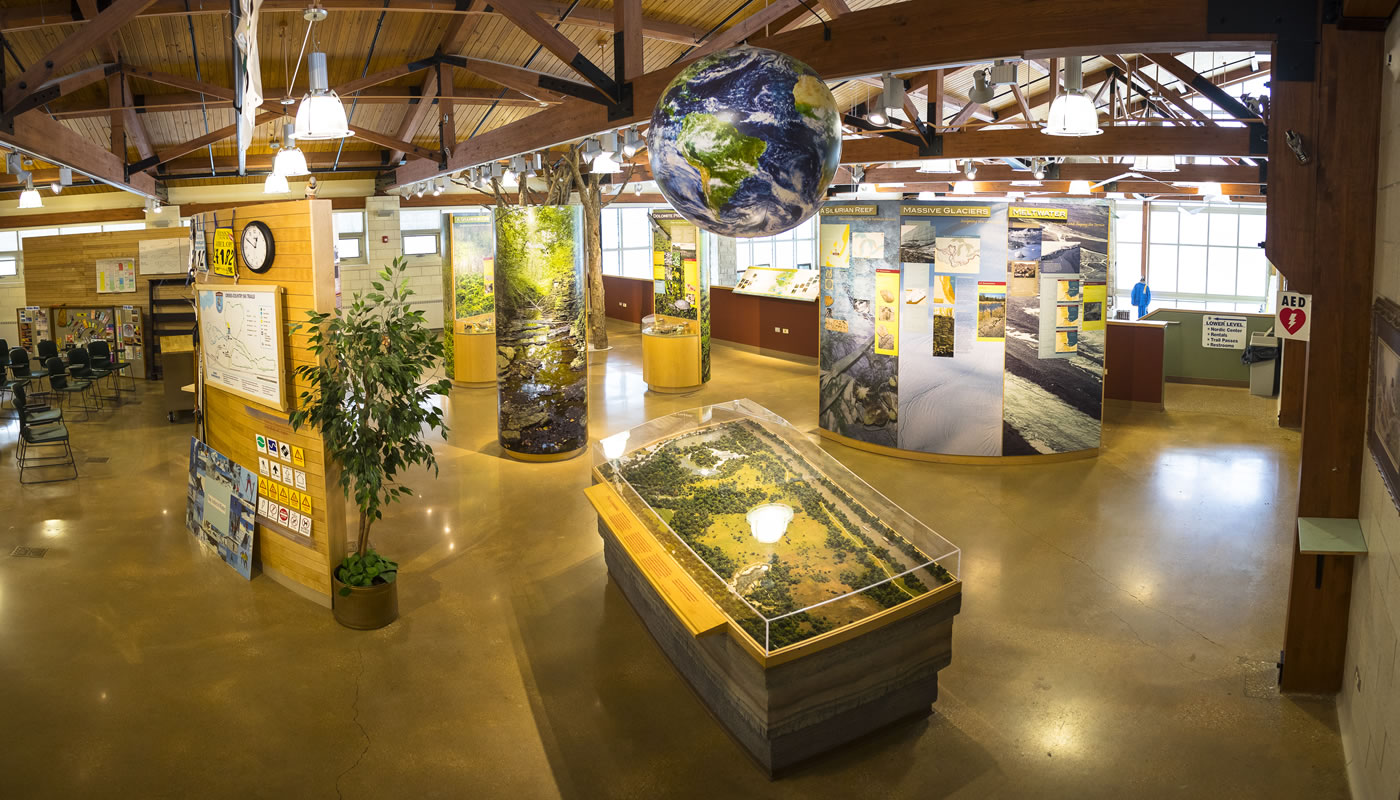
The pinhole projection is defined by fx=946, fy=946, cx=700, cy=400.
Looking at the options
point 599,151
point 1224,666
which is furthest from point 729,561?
point 599,151

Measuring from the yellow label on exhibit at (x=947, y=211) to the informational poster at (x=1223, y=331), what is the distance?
17.6 ft

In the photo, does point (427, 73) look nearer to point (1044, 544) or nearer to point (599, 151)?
point (599, 151)

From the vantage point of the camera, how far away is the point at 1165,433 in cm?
1052

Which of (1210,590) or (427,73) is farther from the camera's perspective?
(427,73)

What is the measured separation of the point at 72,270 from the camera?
48.1ft

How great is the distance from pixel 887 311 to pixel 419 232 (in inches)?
550

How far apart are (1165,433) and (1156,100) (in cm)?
707

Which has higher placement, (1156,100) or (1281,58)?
(1156,100)

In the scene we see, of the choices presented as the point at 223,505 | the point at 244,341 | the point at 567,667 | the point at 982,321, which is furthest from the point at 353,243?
the point at 567,667

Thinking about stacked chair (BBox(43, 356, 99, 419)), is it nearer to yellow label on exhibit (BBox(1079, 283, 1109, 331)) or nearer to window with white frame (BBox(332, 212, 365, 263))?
window with white frame (BBox(332, 212, 365, 263))

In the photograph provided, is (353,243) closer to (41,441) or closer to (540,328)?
(41,441)

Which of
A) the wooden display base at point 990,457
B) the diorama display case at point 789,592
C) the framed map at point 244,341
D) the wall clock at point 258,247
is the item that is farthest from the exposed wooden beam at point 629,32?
the wooden display base at point 990,457

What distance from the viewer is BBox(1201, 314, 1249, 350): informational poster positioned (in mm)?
12398

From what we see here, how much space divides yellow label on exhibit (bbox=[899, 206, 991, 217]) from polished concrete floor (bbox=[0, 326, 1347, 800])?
2621 millimetres
